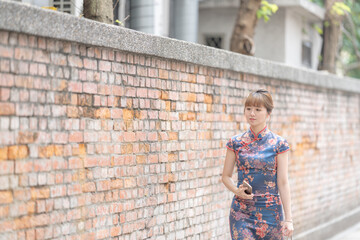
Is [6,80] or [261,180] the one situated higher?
[6,80]

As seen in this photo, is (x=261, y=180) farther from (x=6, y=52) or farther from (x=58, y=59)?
(x=6, y=52)

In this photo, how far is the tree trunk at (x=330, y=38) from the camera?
13945mm

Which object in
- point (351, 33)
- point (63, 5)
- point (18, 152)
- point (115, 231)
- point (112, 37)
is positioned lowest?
point (115, 231)

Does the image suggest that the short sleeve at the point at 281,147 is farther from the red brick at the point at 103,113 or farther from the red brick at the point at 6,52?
the red brick at the point at 6,52

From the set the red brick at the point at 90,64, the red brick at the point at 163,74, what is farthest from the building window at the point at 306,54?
the red brick at the point at 90,64

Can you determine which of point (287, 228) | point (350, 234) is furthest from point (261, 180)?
point (350, 234)

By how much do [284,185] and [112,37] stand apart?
5.84ft

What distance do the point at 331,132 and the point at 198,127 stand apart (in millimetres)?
5211

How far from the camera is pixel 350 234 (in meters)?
11.6

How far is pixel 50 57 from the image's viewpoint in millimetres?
4691

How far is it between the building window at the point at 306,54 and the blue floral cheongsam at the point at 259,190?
12921 millimetres

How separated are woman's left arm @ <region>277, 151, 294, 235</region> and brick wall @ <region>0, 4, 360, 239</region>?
3.92 ft

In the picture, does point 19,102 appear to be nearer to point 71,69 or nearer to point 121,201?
point 71,69

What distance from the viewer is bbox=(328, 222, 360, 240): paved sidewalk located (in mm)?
11078
